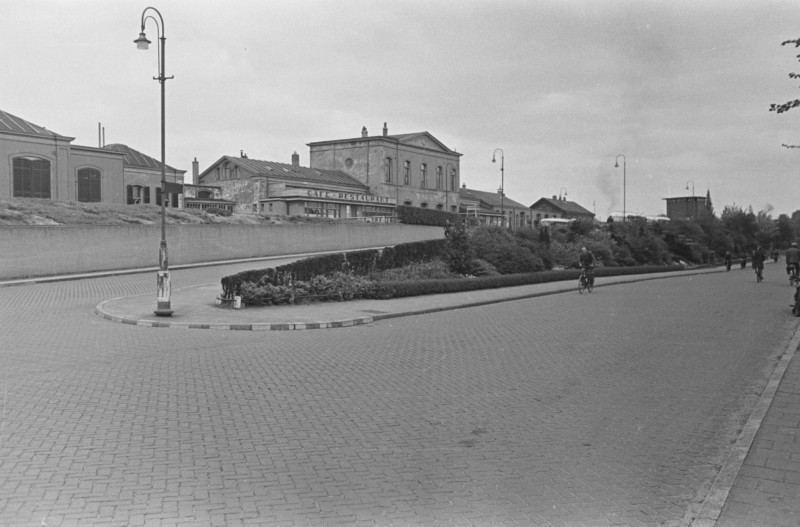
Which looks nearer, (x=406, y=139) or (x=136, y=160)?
(x=136, y=160)

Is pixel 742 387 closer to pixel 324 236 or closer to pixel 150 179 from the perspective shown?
pixel 324 236

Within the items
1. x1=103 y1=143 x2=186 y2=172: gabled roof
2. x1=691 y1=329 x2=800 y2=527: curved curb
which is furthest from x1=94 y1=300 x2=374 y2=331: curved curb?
x1=103 y1=143 x2=186 y2=172: gabled roof

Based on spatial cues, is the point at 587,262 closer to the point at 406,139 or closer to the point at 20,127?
the point at 20,127

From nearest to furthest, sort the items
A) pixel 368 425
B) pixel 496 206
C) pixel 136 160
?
pixel 368 425, pixel 136 160, pixel 496 206

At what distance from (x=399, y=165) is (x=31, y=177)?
41.4 m

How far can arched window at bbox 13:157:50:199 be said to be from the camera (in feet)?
139

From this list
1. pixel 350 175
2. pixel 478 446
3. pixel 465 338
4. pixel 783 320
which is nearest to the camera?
pixel 478 446

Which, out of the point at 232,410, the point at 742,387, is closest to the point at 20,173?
the point at 232,410

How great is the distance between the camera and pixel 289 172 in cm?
6512

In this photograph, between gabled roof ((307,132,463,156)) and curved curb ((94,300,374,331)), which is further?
gabled roof ((307,132,463,156))

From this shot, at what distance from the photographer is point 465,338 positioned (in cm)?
1395

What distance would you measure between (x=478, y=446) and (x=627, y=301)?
708 inches

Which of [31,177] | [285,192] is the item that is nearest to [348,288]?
[31,177]

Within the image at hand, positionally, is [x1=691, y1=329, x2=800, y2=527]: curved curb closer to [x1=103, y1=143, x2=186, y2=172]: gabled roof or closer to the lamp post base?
the lamp post base
